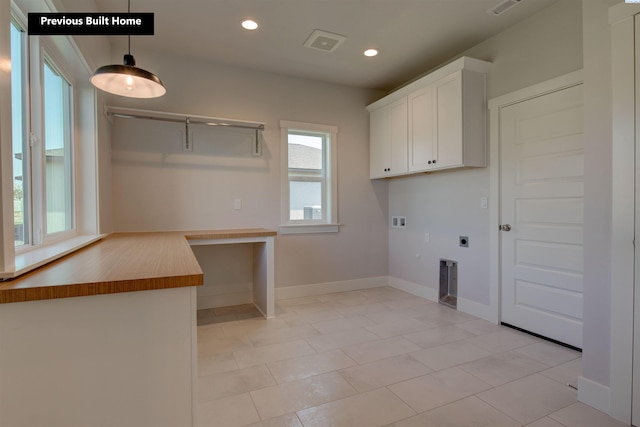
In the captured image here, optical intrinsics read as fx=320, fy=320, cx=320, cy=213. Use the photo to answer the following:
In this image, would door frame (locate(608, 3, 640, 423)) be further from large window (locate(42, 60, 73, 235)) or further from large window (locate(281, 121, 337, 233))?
large window (locate(42, 60, 73, 235))

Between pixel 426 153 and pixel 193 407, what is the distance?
3092mm

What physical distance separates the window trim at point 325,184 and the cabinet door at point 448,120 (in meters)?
1.34

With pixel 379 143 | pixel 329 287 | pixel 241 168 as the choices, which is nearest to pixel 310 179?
pixel 241 168

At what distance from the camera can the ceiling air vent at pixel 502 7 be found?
2.50 metres

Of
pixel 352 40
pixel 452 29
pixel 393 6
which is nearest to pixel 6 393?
pixel 393 6

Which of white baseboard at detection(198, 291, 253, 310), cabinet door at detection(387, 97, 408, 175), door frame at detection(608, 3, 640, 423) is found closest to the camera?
door frame at detection(608, 3, 640, 423)

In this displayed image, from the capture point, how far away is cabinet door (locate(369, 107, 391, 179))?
407 cm

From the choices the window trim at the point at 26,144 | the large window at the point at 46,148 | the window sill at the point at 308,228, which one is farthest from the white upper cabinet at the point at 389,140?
the window trim at the point at 26,144

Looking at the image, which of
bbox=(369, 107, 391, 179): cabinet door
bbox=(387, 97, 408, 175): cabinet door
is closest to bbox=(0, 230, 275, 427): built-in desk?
bbox=(387, 97, 408, 175): cabinet door

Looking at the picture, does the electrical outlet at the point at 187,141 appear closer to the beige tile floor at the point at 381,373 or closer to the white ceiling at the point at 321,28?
the white ceiling at the point at 321,28

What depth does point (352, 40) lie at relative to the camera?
3.10 metres

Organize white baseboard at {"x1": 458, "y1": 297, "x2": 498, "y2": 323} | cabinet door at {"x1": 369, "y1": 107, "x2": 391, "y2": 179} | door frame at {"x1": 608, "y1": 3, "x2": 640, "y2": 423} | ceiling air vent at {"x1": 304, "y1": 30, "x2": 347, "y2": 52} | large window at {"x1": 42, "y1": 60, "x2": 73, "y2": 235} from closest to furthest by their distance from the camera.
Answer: door frame at {"x1": 608, "y1": 3, "x2": 640, "y2": 423} < large window at {"x1": 42, "y1": 60, "x2": 73, "y2": 235} < ceiling air vent at {"x1": 304, "y1": 30, "x2": 347, "y2": 52} < white baseboard at {"x1": 458, "y1": 297, "x2": 498, "y2": 323} < cabinet door at {"x1": 369, "y1": 107, "x2": 391, "y2": 179}

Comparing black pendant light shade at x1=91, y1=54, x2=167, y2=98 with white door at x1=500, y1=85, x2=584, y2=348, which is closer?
black pendant light shade at x1=91, y1=54, x2=167, y2=98

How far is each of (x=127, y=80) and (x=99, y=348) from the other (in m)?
1.61
